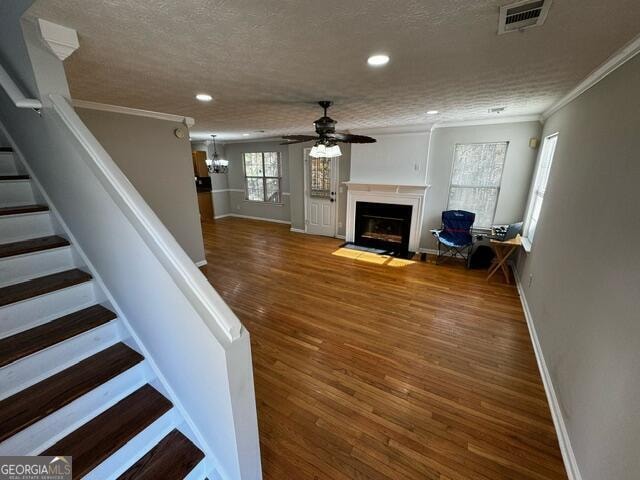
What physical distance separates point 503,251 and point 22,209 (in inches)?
205

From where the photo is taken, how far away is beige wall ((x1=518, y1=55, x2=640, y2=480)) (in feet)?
3.72

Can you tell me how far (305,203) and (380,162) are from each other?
2180 mm

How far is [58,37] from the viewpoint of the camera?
1.30 meters

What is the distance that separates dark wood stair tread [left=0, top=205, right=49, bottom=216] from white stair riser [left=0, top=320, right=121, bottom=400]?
991 millimetres

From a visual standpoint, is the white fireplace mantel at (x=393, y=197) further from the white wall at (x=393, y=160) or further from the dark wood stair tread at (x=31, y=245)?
the dark wood stair tread at (x=31, y=245)

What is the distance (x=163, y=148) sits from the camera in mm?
3377

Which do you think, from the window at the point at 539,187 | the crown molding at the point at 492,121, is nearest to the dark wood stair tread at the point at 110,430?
the window at the point at 539,187

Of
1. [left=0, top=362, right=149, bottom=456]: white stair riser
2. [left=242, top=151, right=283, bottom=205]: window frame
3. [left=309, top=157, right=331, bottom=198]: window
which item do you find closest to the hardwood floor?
[left=0, top=362, right=149, bottom=456]: white stair riser

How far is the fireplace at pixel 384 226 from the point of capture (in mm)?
4973

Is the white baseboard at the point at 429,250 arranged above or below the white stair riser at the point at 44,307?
below

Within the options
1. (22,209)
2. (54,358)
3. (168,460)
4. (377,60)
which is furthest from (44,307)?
(377,60)

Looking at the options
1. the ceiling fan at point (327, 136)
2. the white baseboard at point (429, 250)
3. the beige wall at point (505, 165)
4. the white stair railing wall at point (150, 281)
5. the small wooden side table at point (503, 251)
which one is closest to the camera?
the white stair railing wall at point (150, 281)

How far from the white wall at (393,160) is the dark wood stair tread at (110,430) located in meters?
4.70

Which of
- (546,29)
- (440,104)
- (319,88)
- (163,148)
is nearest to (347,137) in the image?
(319,88)
